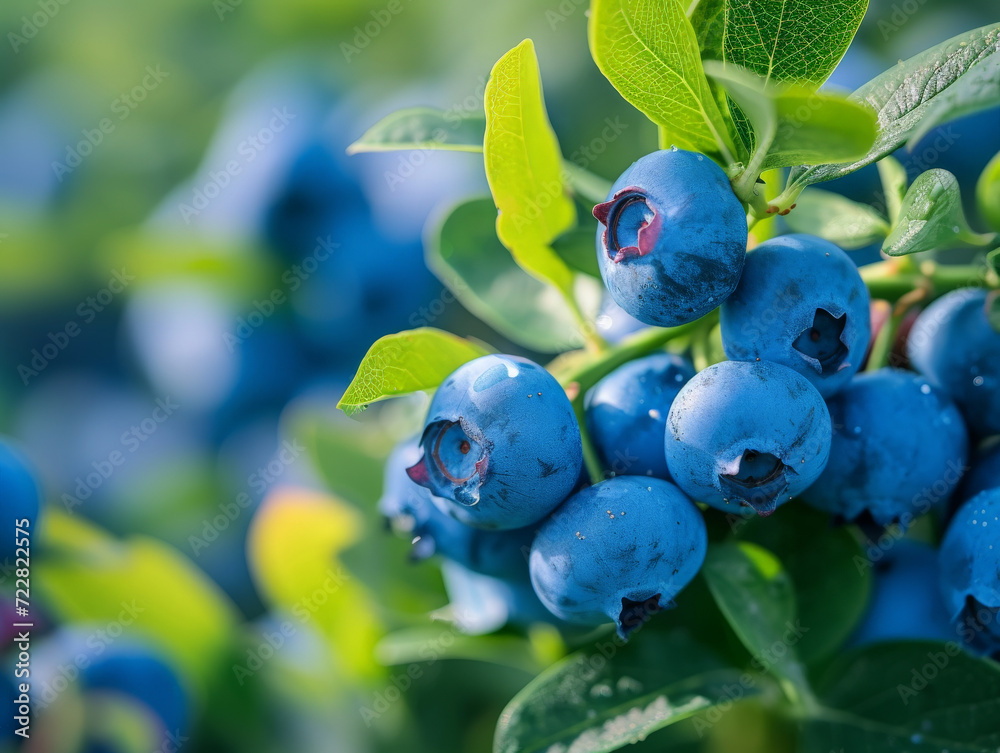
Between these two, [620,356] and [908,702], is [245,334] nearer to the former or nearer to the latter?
[620,356]

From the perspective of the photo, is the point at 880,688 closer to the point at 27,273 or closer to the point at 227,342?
the point at 227,342

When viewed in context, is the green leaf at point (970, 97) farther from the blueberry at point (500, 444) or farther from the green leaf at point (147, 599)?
the green leaf at point (147, 599)

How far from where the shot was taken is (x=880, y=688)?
2.72ft

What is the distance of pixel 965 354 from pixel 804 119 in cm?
34

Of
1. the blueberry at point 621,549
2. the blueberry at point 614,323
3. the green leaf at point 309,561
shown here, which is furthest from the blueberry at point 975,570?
the green leaf at point 309,561

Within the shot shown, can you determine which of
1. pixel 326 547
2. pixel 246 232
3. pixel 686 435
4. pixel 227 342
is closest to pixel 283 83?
pixel 246 232

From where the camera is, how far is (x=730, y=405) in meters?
0.61

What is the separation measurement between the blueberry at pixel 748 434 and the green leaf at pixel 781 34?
0.22 m

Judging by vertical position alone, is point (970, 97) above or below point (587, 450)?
above

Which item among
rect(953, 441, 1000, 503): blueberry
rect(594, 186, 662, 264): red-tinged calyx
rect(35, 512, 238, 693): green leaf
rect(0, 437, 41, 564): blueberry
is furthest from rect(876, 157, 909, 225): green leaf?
rect(35, 512, 238, 693): green leaf

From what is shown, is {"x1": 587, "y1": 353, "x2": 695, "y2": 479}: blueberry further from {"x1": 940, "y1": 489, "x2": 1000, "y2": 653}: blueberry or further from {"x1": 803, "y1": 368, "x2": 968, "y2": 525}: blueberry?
{"x1": 940, "y1": 489, "x2": 1000, "y2": 653}: blueberry

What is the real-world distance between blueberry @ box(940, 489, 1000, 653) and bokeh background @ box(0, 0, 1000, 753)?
0.39 meters

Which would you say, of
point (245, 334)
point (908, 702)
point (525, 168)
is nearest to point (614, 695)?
point (908, 702)

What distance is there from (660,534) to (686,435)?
3.1 inches
